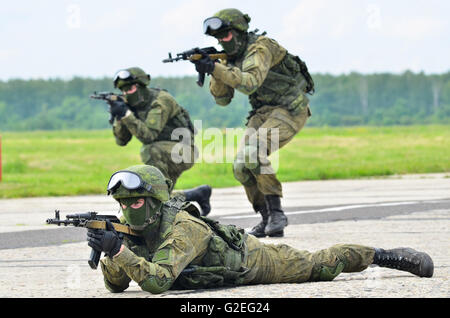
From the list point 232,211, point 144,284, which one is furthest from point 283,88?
point 144,284

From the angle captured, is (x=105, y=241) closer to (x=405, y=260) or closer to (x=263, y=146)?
(x=405, y=260)

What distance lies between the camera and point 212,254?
19.9 ft

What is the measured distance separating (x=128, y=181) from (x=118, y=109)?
5.54 meters

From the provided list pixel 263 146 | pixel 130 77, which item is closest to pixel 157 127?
pixel 130 77

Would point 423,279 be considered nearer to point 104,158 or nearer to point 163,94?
point 163,94

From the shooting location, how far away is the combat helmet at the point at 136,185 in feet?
19.0

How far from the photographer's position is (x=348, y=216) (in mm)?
11523

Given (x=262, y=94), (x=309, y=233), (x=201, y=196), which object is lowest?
(x=309, y=233)

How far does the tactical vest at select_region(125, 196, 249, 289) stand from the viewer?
19.6 ft

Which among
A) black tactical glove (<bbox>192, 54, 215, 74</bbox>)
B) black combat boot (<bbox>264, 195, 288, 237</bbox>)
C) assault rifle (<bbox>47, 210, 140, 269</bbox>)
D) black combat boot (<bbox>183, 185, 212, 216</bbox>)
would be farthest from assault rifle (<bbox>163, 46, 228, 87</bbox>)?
assault rifle (<bbox>47, 210, 140, 269</bbox>)

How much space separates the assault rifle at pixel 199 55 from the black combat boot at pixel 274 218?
1294 millimetres

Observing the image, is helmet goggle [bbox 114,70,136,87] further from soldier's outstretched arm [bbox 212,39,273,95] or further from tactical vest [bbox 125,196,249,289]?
tactical vest [bbox 125,196,249,289]

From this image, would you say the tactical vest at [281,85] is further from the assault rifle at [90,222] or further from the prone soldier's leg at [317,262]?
the assault rifle at [90,222]

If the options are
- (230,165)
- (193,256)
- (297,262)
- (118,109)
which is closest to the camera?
(193,256)
